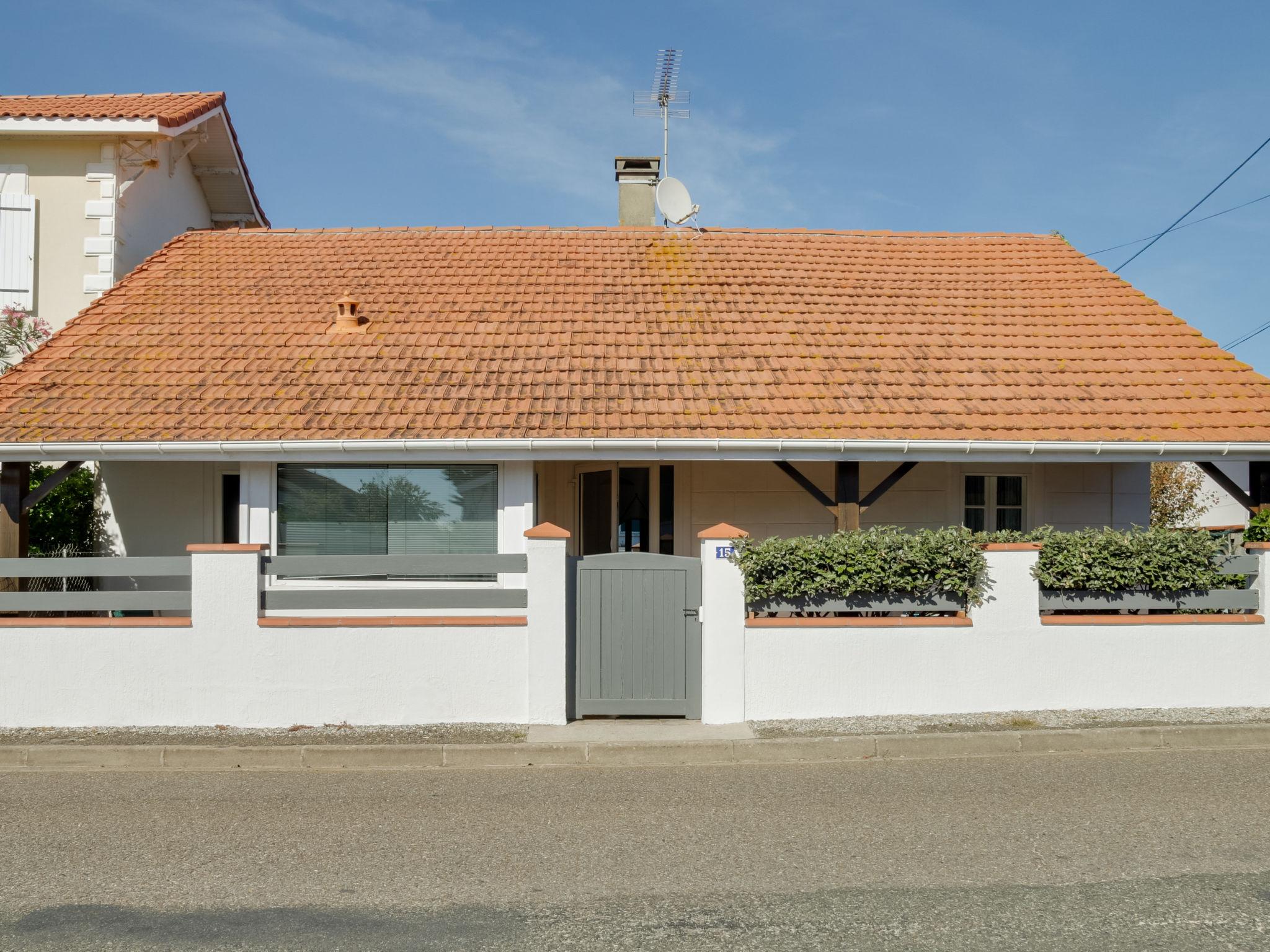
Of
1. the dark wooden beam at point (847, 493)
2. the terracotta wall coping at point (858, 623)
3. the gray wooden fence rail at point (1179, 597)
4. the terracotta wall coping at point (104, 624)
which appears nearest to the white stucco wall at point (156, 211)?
the terracotta wall coping at point (104, 624)

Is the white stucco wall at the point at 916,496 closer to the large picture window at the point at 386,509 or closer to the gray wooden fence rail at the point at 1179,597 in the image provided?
the large picture window at the point at 386,509

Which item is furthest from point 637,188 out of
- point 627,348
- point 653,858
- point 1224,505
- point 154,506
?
point 1224,505

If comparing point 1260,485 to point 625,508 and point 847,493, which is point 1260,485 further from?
point 625,508

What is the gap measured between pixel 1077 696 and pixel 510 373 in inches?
241

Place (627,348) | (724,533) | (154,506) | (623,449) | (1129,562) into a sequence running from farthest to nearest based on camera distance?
1. (154,506)
2. (627,348)
3. (623,449)
4. (1129,562)
5. (724,533)

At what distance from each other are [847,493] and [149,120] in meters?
9.65

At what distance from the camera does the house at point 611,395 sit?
9336 millimetres

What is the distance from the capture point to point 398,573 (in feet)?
27.0

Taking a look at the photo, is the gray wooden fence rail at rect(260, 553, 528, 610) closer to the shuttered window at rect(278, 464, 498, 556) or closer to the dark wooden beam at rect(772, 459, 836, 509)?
the shuttered window at rect(278, 464, 498, 556)

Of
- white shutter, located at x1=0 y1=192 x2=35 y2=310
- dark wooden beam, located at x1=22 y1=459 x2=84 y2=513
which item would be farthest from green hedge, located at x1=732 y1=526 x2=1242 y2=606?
white shutter, located at x1=0 y1=192 x2=35 y2=310

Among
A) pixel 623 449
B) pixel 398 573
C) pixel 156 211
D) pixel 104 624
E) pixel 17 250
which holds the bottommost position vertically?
pixel 104 624

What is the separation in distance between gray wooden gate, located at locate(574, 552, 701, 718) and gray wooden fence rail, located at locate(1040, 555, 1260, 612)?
304cm

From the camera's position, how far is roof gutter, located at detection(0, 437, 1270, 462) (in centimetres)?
905

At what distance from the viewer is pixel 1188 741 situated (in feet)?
24.3
